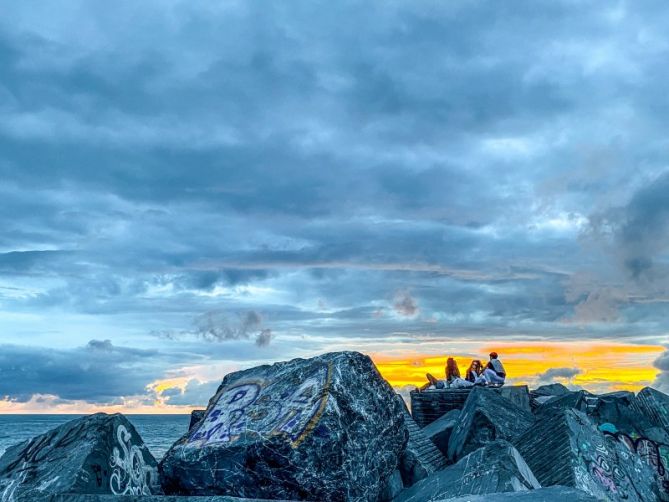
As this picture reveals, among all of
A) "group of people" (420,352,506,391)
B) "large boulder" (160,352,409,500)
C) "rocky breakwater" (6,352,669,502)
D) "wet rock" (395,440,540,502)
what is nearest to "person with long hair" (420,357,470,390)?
"group of people" (420,352,506,391)

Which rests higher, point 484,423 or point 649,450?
point 484,423

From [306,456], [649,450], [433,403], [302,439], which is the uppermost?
[433,403]

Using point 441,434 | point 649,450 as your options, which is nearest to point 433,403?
point 441,434

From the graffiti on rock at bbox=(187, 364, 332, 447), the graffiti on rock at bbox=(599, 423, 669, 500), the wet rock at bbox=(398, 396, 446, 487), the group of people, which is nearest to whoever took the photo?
the graffiti on rock at bbox=(187, 364, 332, 447)

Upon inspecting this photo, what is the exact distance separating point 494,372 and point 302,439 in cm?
700

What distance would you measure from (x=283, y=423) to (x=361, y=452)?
2.15 feet

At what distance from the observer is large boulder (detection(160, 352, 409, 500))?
4980 mm

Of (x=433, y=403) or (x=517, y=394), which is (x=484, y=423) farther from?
(x=517, y=394)

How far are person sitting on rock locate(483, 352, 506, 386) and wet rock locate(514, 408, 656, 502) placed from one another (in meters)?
4.60

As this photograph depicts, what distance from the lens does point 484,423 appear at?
7418 millimetres

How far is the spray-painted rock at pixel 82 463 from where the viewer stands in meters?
4.94

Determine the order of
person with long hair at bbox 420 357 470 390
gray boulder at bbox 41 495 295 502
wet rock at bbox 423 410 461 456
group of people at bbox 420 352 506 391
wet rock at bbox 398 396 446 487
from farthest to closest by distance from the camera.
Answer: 1. person with long hair at bbox 420 357 470 390
2. group of people at bbox 420 352 506 391
3. wet rock at bbox 423 410 461 456
4. wet rock at bbox 398 396 446 487
5. gray boulder at bbox 41 495 295 502

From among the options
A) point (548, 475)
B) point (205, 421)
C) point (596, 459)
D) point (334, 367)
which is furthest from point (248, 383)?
point (596, 459)

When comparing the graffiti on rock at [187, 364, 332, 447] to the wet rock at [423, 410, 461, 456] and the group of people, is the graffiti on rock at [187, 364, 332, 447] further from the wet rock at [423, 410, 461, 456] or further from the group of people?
the group of people
